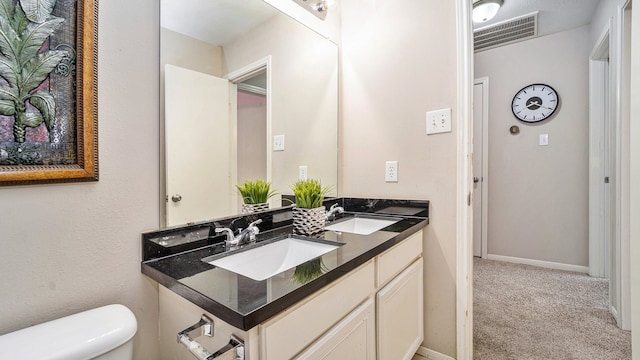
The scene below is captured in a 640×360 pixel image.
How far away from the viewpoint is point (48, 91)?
0.75m

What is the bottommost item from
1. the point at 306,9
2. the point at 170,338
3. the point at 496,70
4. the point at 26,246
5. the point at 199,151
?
the point at 170,338

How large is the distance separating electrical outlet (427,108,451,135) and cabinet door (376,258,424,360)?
0.68 metres

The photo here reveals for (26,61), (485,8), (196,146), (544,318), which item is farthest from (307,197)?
(485,8)

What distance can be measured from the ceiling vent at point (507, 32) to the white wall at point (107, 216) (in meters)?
3.09

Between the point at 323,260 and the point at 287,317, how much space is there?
0.79 ft

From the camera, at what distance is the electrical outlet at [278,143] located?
1535mm

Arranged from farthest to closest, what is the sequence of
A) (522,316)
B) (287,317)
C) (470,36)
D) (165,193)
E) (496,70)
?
(496,70) < (522,316) < (470,36) < (165,193) < (287,317)

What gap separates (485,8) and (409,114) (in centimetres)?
155

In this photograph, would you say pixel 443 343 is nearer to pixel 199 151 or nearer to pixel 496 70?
pixel 199 151

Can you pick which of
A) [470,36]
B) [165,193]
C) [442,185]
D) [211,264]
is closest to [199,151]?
[165,193]

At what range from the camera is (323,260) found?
91cm

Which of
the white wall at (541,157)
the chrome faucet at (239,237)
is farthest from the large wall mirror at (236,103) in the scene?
the white wall at (541,157)

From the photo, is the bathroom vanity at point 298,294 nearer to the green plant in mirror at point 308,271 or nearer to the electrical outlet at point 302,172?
the green plant in mirror at point 308,271

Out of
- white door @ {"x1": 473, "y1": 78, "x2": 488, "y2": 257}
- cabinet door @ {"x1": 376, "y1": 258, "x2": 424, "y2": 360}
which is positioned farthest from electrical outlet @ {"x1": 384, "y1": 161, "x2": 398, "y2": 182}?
white door @ {"x1": 473, "y1": 78, "x2": 488, "y2": 257}
